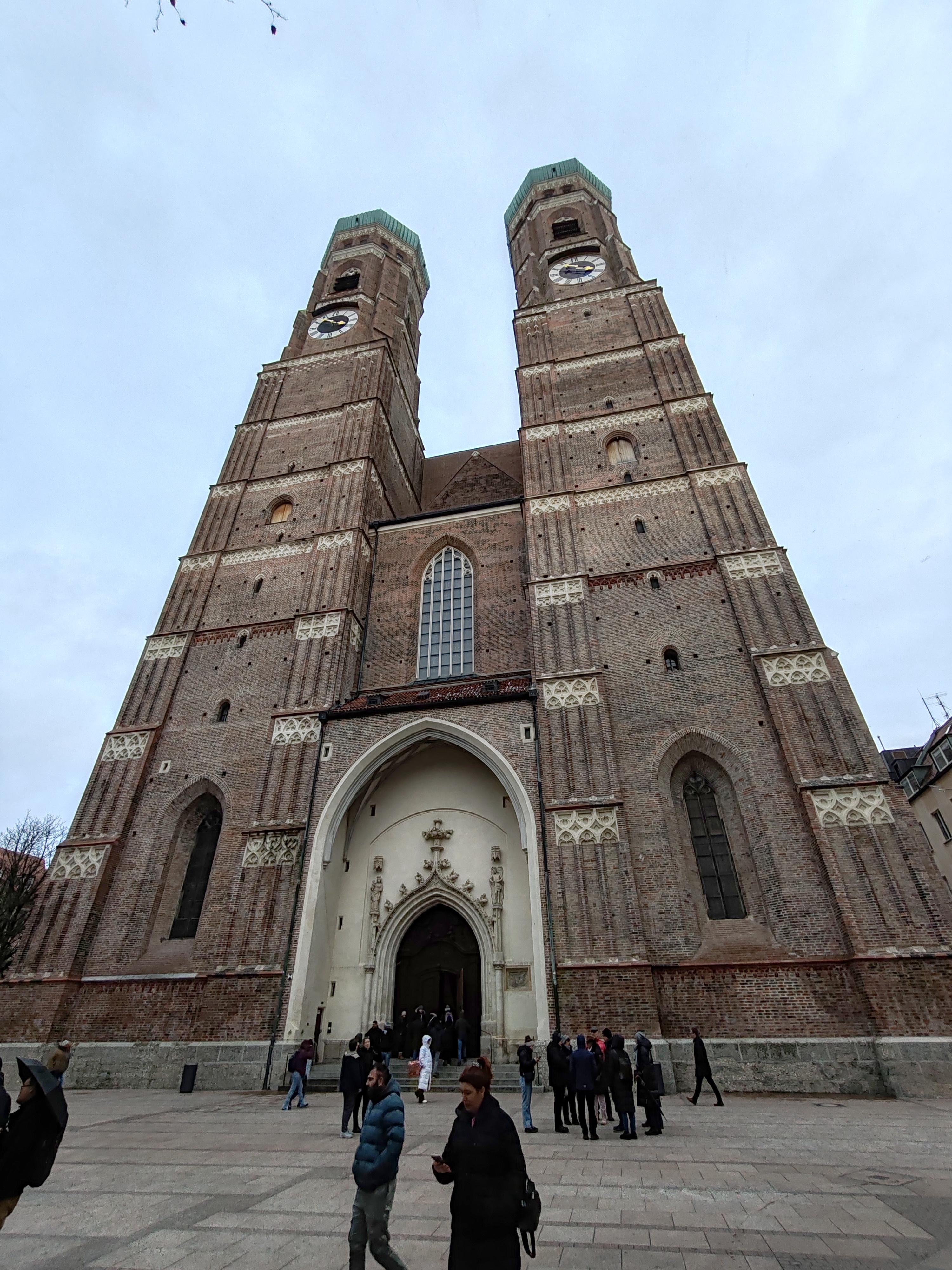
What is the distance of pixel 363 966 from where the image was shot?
14156 mm

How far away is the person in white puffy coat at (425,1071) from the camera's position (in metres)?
10.5

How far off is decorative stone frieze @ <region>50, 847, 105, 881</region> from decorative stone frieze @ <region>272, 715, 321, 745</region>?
4.72 m

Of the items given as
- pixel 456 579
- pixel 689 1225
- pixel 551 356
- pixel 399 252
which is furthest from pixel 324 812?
pixel 399 252

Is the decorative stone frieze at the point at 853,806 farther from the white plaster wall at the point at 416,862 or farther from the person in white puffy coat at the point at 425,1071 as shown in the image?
the person in white puffy coat at the point at 425,1071

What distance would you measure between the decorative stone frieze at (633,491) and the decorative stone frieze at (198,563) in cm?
1187

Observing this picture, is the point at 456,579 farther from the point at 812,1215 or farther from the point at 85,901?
the point at 812,1215

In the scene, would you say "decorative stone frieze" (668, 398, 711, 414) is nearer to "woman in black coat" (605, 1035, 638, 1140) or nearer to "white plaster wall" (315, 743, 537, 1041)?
"white plaster wall" (315, 743, 537, 1041)

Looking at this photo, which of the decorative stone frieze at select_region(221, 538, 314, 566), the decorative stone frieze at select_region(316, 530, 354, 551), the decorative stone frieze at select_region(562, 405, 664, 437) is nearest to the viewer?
the decorative stone frieze at select_region(316, 530, 354, 551)

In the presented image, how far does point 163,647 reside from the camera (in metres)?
19.3

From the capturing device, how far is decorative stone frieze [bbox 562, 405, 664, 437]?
20703 mm

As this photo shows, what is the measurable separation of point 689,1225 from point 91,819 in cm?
1608

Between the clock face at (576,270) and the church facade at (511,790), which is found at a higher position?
the clock face at (576,270)

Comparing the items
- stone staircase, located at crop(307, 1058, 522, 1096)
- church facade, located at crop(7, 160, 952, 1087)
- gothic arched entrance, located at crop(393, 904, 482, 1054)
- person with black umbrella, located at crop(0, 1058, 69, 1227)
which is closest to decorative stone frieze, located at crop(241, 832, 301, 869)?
church facade, located at crop(7, 160, 952, 1087)

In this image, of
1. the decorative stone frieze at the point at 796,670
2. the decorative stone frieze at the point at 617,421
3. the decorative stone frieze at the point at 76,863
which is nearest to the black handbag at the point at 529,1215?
the decorative stone frieze at the point at 796,670
